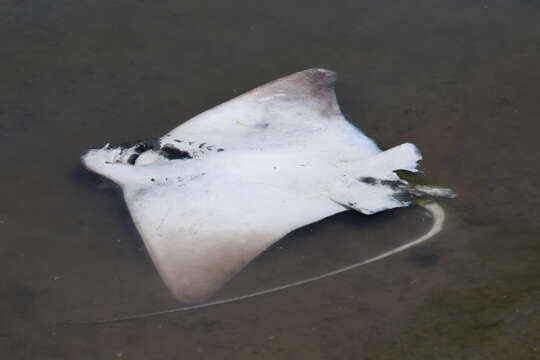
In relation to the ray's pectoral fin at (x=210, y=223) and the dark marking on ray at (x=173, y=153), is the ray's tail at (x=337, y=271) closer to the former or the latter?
the ray's pectoral fin at (x=210, y=223)

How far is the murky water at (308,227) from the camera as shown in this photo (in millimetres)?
3998

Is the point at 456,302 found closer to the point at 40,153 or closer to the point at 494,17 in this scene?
the point at 40,153

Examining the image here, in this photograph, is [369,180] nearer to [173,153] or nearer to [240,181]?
[240,181]

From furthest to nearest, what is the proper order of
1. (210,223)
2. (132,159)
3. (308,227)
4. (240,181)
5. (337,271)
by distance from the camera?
(132,159)
(240,181)
(308,227)
(210,223)
(337,271)

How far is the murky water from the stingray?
112mm

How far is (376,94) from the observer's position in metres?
5.91

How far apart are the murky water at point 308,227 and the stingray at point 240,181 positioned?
112 millimetres

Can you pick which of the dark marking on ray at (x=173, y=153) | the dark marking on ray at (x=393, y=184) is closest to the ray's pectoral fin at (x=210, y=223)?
the dark marking on ray at (x=173, y=153)

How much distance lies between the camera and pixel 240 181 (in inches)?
196

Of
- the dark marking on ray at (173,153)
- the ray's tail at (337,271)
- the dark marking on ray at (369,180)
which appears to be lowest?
the ray's tail at (337,271)

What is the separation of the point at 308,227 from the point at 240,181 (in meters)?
0.50

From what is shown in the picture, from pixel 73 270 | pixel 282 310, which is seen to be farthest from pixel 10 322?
pixel 282 310

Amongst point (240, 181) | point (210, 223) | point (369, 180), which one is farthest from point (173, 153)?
point (369, 180)

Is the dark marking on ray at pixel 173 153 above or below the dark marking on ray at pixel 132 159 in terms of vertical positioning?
above
